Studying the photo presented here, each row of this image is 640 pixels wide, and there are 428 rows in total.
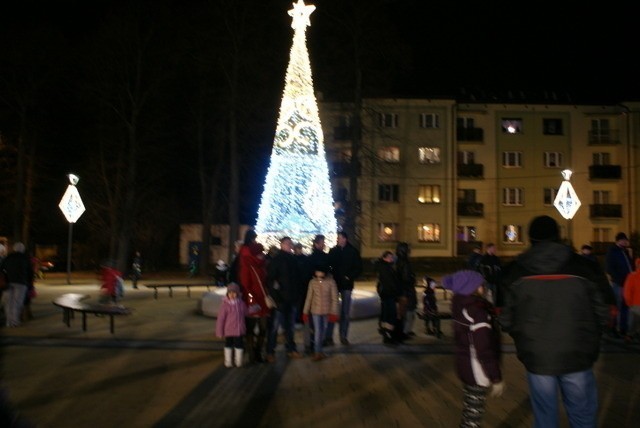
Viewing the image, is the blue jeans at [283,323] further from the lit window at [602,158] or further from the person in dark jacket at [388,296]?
the lit window at [602,158]

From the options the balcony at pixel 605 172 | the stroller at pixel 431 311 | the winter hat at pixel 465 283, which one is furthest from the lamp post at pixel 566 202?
the balcony at pixel 605 172

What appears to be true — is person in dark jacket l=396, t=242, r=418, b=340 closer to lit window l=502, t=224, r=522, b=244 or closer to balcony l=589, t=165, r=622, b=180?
lit window l=502, t=224, r=522, b=244

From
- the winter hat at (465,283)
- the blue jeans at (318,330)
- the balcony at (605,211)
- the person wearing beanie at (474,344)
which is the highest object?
the balcony at (605,211)

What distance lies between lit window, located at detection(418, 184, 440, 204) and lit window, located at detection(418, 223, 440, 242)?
1.69 meters

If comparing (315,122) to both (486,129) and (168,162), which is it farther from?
(486,129)

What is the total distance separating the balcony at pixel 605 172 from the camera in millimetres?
50875

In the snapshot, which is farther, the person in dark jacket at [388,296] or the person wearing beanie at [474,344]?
the person in dark jacket at [388,296]

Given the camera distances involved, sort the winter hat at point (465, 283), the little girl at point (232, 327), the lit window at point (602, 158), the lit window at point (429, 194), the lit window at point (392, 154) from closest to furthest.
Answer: the winter hat at point (465, 283) → the little girl at point (232, 327) → the lit window at point (392, 154) → the lit window at point (429, 194) → the lit window at point (602, 158)

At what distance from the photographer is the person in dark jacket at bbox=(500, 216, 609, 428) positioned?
15.5 ft

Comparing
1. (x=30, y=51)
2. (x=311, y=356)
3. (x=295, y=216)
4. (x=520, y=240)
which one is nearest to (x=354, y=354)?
(x=311, y=356)

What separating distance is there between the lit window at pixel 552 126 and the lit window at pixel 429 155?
29.0ft

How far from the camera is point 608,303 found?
5043 mm

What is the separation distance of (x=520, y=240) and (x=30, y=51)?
35.5 m

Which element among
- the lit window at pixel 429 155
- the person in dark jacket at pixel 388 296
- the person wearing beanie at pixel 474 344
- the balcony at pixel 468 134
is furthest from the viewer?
the balcony at pixel 468 134
